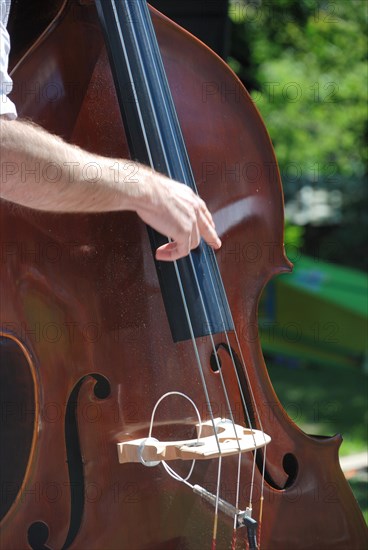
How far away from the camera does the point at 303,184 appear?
8.13m

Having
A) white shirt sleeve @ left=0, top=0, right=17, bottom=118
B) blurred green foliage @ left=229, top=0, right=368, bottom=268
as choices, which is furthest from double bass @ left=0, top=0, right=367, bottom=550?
blurred green foliage @ left=229, top=0, right=368, bottom=268

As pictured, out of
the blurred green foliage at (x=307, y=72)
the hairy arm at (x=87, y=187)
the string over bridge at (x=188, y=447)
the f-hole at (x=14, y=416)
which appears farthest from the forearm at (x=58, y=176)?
the blurred green foliage at (x=307, y=72)

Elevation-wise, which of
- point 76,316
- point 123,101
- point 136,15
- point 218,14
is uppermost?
point 218,14

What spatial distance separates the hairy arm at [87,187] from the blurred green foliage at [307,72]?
4262 millimetres

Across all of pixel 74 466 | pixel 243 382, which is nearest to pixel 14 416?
pixel 74 466

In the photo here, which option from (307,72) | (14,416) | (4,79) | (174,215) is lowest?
(14,416)

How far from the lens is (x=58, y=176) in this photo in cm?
114

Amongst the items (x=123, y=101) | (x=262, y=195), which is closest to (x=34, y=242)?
(x=123, y=101)

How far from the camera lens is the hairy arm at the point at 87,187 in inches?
43.4

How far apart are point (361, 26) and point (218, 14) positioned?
9.77ft

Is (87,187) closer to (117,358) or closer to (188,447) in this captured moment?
(117,358)

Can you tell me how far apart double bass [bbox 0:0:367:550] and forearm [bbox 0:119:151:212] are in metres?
0.05

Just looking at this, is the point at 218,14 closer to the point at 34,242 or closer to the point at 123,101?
the point at 123,101

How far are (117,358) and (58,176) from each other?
37 cm
